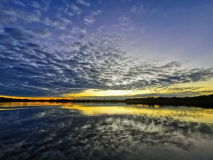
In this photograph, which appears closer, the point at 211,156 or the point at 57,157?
the point at 57,157

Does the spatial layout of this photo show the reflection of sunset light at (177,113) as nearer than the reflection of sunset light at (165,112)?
Yes

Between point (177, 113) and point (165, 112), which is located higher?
point (165, 112)

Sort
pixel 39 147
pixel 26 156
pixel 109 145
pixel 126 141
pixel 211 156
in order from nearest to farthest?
1. pixel 26 156
2. pixel 211 156
3. pixel 39 147
4. pixel 109 145
5. pixel 126 141

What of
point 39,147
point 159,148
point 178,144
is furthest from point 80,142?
point 178,144

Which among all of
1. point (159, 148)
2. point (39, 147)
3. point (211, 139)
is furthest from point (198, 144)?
point (39, 147)

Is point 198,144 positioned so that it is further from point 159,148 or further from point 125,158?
point 125,158

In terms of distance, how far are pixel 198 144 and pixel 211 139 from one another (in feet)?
9.16

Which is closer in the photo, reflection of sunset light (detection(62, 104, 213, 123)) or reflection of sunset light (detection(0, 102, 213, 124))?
reflection of sunset light (detection(62, 104, 213, 123))

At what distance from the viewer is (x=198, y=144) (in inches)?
512

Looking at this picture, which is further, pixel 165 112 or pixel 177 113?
pixel 165 112

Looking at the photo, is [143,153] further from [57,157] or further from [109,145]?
[57,157]

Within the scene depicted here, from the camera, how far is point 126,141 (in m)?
13.7

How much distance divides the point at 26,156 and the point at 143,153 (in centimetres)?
798

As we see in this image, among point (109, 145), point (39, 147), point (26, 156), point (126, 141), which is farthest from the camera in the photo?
point (126, 141)
